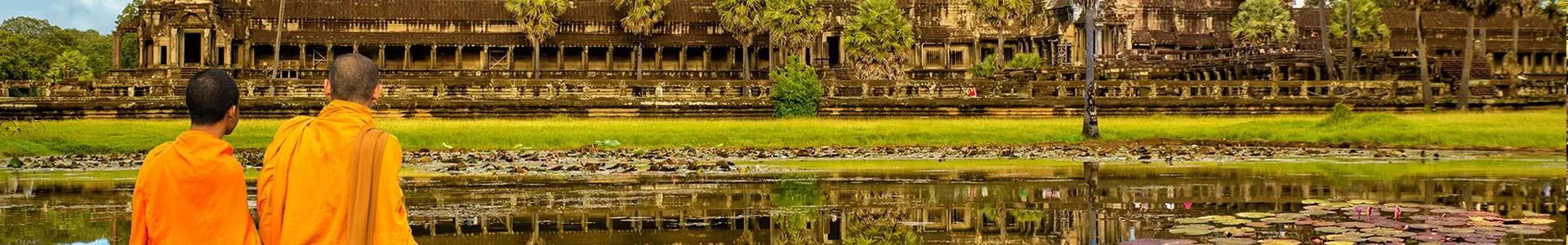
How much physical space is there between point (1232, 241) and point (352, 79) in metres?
5.47

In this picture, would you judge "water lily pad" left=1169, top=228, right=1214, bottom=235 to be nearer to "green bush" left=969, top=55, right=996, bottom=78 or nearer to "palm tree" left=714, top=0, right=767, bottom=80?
"palm tree" left=714, top=0, right=767, bottom=80

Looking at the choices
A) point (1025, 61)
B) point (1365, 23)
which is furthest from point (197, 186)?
point (1365, 23)

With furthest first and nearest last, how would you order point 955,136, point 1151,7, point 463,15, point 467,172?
point 1151,7, point 463,15, point 955,136, point 467,172

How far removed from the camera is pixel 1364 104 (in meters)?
42.3

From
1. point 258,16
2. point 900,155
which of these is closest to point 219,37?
point 258,16

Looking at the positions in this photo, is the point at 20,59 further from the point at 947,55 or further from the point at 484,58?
the point at 947,55

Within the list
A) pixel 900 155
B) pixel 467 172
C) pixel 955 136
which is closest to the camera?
pixel 467 172

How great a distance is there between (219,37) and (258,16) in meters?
3.00

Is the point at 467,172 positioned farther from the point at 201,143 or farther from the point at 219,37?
the point at 219,37

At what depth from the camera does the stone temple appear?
131ft

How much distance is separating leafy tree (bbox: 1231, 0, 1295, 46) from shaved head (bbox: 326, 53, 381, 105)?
7112 cm

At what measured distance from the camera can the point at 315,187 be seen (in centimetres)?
655

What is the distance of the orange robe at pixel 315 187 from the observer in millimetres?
6547

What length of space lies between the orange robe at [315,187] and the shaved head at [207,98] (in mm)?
266
